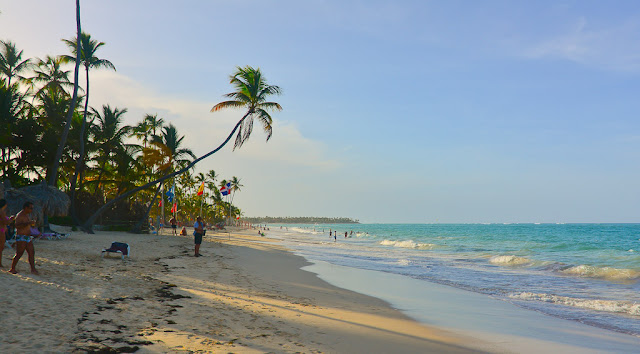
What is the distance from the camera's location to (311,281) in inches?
509

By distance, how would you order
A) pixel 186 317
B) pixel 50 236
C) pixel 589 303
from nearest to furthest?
pixel 186 317 → pixel 589 303 → pixel 50 236

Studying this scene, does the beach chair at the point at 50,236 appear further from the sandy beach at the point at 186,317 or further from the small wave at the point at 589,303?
the small wave at the point at 589,303

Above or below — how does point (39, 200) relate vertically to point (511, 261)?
above

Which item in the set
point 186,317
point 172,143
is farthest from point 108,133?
point 186,317

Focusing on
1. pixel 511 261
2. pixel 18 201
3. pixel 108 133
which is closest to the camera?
pixel 18 201

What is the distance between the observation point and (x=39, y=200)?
1673cm

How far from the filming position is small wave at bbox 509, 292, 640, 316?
33.3ft

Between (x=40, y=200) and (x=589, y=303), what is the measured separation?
67.6 feet

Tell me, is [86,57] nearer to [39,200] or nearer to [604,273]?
[39,200]

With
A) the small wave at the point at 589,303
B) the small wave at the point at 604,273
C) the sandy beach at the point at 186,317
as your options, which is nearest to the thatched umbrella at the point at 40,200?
the sandy beach at the point at 186,317

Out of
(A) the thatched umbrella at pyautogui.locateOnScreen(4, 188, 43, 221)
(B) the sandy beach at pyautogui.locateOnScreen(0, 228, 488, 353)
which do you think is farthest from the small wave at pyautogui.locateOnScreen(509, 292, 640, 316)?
(A) the thatched umbrella at pyautogui.locateOnScreen(4, 188, 43, 221)

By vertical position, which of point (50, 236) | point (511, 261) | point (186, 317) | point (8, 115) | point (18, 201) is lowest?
point (511, 261)

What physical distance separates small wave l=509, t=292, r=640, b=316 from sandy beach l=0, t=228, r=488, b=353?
5.34 metres

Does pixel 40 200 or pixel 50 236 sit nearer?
pixel 40 200
